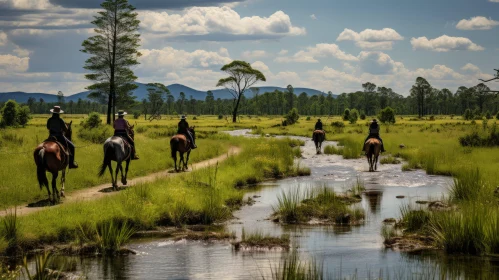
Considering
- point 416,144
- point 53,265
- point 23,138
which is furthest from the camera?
point 416,144

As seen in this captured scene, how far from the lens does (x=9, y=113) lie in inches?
2552

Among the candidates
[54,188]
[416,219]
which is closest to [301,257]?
[416,219]

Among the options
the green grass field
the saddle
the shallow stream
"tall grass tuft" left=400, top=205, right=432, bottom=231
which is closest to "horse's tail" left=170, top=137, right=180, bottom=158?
the green grass field

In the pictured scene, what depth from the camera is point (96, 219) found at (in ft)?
47.8

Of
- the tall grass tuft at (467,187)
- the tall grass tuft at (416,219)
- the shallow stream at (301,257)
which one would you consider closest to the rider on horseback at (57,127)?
the shallow stream at (301,257)

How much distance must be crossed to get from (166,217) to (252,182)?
35.5 feet

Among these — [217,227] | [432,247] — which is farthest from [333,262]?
[217,227]

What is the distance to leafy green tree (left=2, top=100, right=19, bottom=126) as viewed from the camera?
6375 centimetres

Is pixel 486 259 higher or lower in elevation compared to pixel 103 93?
lower

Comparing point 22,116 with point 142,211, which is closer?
point 142,211

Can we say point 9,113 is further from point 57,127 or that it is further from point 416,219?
point 416,219

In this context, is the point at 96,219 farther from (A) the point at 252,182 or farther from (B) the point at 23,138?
(B) the point at 23,138

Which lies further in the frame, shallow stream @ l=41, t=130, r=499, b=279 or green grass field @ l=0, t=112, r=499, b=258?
green grass field @ l=0, t=112, r=499, b=258

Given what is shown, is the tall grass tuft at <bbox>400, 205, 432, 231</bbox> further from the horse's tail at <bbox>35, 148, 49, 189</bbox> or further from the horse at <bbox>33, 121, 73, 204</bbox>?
the horse's tail at <bbox>35, 148, 49, 189</bbox>
